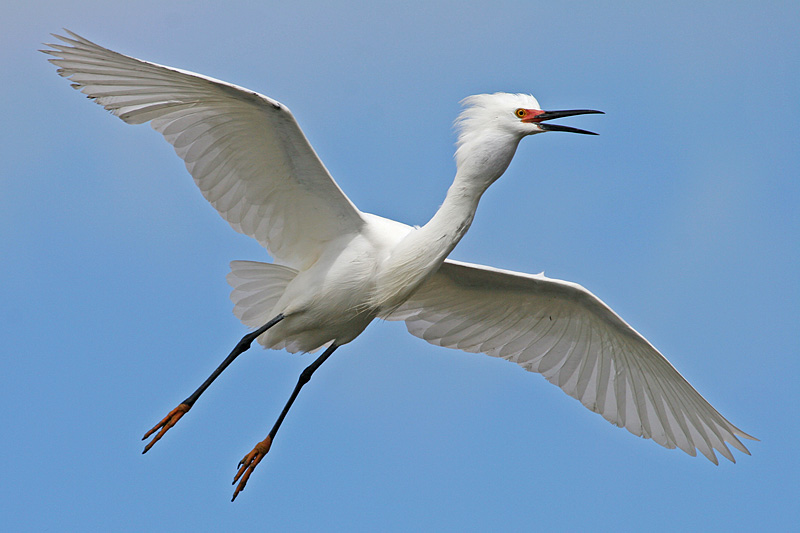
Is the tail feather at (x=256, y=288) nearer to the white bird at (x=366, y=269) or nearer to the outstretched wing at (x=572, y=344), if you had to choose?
the white bird at (x=366, y=269)

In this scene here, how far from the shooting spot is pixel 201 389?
783 cm

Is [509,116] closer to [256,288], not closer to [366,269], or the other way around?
[366,269]

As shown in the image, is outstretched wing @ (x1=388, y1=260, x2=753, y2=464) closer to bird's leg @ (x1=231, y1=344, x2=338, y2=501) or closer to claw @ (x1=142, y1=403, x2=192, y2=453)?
bird's leg @ (x1=231, y1=344, x2=338, y2=501)

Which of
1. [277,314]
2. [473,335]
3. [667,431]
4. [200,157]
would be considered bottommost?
[667,431]

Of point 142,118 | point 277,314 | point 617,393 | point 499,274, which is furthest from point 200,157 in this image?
point 617,393

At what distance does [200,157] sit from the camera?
309 inches

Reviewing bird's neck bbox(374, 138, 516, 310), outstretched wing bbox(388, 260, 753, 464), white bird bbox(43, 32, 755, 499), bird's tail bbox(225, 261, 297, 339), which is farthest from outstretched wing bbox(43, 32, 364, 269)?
outstretched wing bbox(388, 260, 753, 464)

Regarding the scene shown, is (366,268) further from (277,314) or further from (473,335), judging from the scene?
(473,335)

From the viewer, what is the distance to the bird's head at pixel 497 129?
747cm

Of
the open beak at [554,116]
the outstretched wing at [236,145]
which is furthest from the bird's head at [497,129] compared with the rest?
the outstretched wing at [236,145]

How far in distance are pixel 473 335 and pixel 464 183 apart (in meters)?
2.36

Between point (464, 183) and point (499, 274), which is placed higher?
point (464, 183)

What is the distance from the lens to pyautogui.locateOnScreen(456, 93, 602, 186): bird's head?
7469mm

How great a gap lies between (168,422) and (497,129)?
3158 mm
